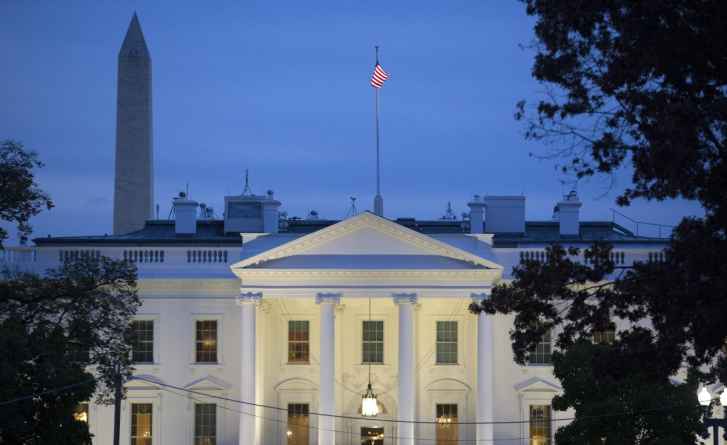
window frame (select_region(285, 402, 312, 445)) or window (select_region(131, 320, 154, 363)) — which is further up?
window (select_region(131, 320, 154, 363))

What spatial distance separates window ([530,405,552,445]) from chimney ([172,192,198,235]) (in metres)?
15.3

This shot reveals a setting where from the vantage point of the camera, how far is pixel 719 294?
73.2ft

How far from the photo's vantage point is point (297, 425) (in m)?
52.4

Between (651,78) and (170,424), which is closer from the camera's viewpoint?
(651,78)

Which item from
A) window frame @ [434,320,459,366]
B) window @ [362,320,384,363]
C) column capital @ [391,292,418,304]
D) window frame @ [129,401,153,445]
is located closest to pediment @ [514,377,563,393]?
window frame @ [434,320,459,366]

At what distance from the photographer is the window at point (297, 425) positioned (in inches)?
2062

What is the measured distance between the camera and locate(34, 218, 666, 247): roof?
53688 millimetres

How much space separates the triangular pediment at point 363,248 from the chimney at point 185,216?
310 inches

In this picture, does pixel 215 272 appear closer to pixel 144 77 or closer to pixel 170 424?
pixel 170 424

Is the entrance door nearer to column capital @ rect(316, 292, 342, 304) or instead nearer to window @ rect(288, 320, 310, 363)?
window @ rect(288, 320, 310, 363)

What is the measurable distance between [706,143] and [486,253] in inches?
1135

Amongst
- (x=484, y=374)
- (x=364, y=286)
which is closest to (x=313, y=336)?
(x=364, y=286)

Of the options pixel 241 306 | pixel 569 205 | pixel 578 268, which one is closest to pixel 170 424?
pixel 241 306

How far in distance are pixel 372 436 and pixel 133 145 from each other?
24.4 meters
